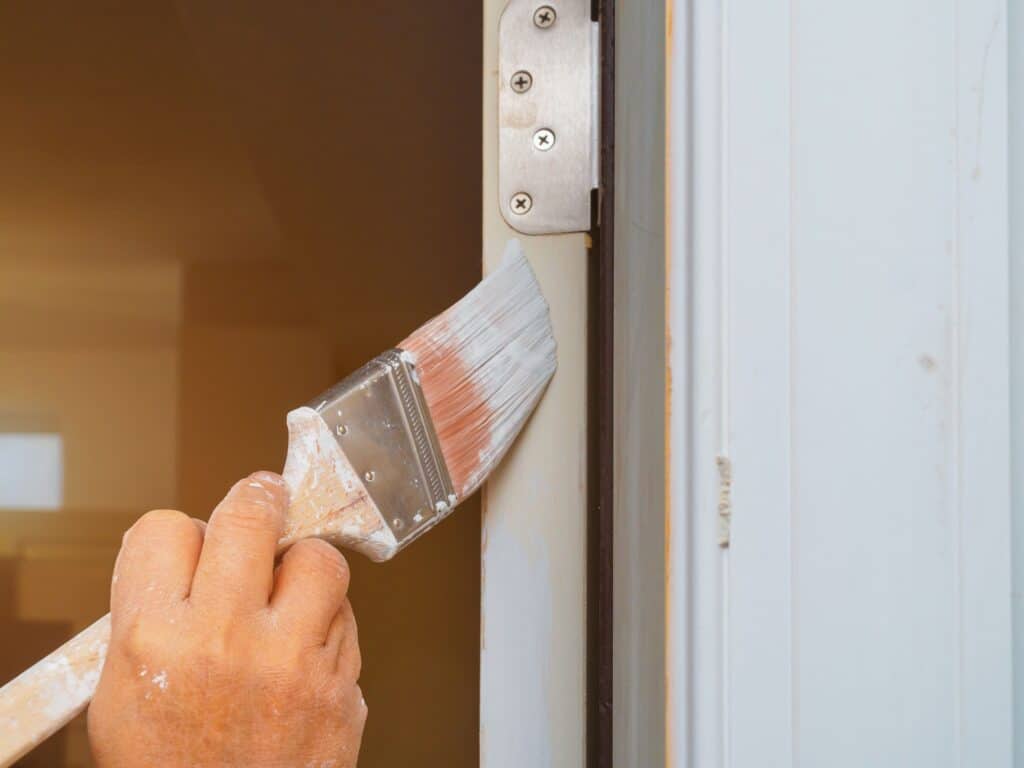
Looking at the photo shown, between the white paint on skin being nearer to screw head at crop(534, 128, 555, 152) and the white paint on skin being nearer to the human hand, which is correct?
the human hand

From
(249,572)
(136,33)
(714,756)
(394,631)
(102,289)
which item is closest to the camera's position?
(714,756)

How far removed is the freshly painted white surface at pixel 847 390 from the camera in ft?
1.03

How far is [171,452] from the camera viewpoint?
1564mm

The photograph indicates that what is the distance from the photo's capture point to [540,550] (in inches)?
19.5

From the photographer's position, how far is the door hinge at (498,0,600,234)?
0.48 meters

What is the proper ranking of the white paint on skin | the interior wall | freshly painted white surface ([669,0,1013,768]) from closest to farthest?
A: 1. freshly painted white surface ([669,0,1013,768])
2. the white paint on skin
3. the interior wall

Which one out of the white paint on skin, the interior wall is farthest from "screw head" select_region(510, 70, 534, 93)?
the interior wall

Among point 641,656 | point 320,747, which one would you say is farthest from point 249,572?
point 641,656

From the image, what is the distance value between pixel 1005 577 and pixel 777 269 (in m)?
0.17

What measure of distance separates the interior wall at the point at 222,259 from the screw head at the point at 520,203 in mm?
853

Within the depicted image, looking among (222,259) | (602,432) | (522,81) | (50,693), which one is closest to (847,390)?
(602,432)

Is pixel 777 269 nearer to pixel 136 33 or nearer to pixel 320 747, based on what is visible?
pixel 320 747

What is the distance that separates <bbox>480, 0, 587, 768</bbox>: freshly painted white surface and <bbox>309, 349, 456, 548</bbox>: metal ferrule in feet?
0.17

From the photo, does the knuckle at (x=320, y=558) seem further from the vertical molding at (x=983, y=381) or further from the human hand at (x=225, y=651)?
the vertical molding at (x=983, y=381)
